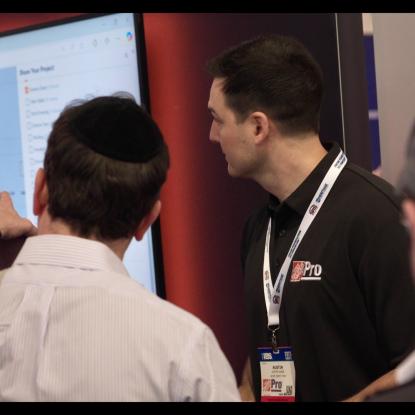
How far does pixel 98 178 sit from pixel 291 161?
1.08 meters

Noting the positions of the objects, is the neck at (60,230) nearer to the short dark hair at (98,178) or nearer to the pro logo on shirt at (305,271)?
the short dark hair at (98,178)

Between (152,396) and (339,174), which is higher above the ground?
(339,174)

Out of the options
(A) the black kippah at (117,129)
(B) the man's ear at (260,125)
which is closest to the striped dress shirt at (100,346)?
(A) the black kippah at (117,129)

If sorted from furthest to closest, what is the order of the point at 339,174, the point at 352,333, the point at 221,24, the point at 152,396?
the point at 221,24, the point at 339,174, the point at 352,333, the point at 152,396

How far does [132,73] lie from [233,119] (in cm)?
67

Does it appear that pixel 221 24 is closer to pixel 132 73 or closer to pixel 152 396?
pixel 132 73

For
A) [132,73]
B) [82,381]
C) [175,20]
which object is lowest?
[82,381]

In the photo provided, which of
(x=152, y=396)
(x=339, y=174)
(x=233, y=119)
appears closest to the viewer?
(x=152, y=396)

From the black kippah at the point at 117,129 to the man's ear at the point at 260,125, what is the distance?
953 millimetres

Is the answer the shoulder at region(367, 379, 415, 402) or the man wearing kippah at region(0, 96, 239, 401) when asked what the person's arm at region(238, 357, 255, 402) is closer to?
the man wearing kippah at region(0, 96, 239, 401)

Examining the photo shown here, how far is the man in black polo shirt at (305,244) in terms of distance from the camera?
2104 mm

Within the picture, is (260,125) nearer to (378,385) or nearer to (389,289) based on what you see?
(389,289)
